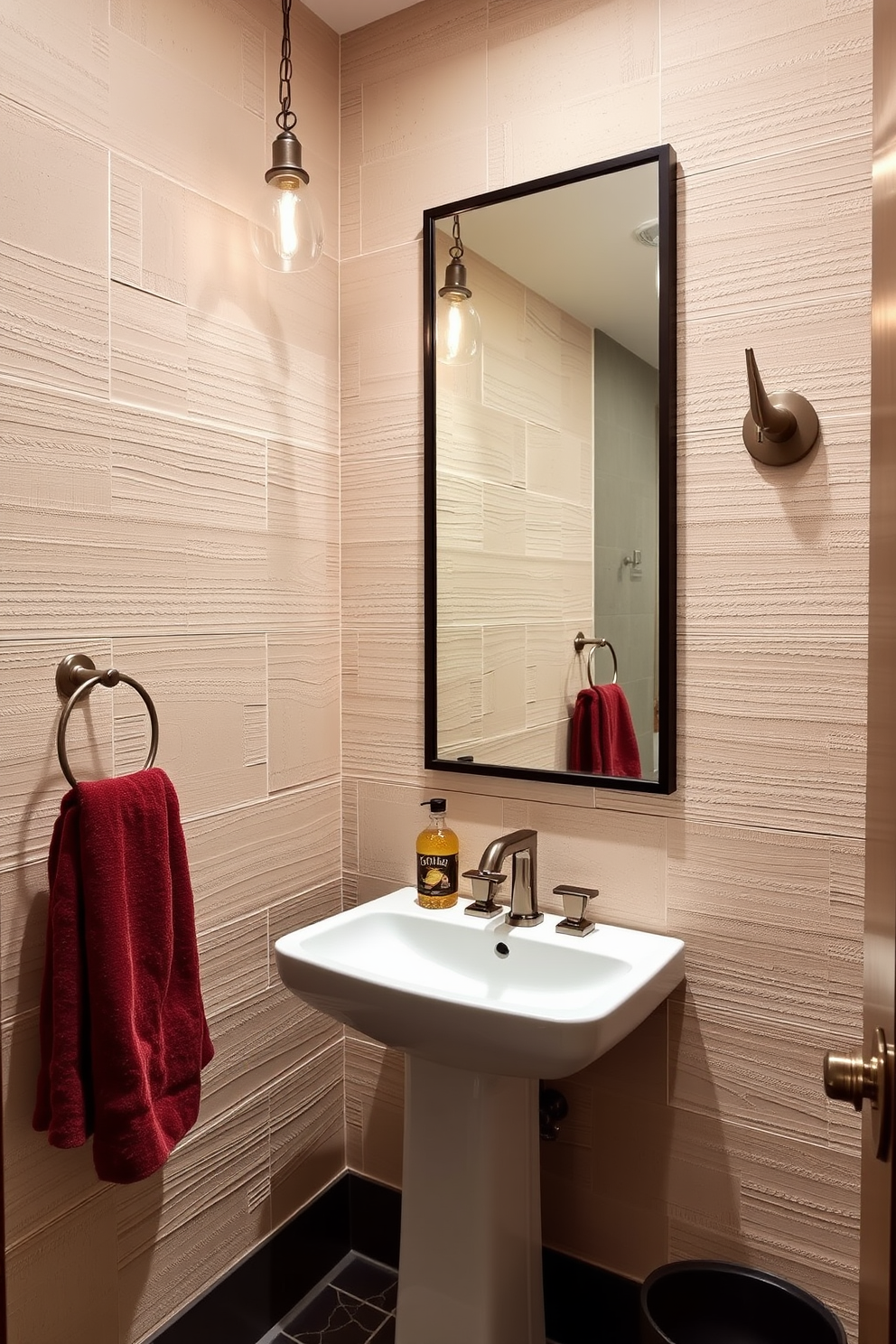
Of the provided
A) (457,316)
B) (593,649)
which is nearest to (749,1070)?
(593,649)

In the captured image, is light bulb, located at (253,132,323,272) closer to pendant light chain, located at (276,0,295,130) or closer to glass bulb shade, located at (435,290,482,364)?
pendant light chain, located at (276,0,295,130)

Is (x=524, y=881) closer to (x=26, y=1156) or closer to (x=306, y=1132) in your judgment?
(x=306, y=1132)

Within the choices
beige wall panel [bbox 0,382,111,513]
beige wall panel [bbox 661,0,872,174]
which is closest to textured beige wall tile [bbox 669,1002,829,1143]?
beige wall panel [bbox 0,382,111,513]

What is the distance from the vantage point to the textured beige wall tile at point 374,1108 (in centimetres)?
190

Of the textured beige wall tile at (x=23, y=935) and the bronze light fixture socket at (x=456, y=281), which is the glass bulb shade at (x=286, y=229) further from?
the textured beige wall tile at (x=23, y=935)

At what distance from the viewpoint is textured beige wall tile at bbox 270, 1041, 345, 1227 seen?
1.80 m

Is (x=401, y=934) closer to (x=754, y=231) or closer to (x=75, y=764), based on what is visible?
(x=75, y=764)

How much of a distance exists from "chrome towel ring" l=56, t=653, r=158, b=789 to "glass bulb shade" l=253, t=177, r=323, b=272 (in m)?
0.72

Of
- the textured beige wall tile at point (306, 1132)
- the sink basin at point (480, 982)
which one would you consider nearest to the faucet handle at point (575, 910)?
the sink basin at point (480, 982)

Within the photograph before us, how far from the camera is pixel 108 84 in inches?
55.9

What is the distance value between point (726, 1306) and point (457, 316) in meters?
1.76

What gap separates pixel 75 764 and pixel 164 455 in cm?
52

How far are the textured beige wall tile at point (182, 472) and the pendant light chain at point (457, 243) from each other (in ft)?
1.69

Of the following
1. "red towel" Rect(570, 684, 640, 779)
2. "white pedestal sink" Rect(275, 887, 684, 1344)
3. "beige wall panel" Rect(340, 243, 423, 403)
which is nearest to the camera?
"white pedestal sink" Rect(275, 887, 684, 1344)
